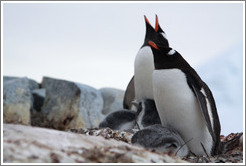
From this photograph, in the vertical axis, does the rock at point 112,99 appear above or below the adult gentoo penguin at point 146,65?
below

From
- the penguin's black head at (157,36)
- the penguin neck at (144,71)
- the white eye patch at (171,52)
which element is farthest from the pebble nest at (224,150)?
the penguin's black head at (157,36)

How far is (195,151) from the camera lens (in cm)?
380

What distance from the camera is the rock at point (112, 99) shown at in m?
11.1

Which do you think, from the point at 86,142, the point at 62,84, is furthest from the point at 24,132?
the point at 62,84

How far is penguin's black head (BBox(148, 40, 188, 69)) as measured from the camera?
12.5 ft

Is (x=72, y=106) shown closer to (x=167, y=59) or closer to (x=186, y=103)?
(x=167, y=59)

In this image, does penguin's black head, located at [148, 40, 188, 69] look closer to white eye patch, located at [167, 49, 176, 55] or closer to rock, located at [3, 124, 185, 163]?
white eye patch, located at [167, 49, 176, 55]

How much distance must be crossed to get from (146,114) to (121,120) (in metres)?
0.46

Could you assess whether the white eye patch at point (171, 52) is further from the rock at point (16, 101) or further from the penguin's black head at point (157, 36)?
the rock at point (16, 101)

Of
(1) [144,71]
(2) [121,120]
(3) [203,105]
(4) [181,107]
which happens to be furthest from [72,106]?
(3) [203,105]

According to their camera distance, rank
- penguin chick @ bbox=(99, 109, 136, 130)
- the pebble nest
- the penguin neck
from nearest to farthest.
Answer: the pebble nest, the penguin neck, penguin chick @ bbox=(99, 109, 136, 130)

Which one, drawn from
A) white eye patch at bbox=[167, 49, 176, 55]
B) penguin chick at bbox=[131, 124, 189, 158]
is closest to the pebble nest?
penguin chick at bbox=[131, 124, 189, 158]

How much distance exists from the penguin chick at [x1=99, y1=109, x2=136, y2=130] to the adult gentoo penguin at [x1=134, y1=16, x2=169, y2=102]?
238 mm

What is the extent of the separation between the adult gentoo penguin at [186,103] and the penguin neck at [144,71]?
103 centimetres
